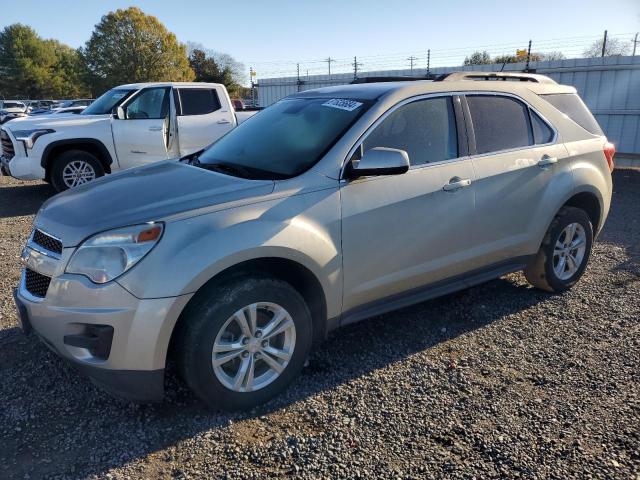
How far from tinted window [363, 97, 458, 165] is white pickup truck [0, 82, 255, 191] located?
615 centimetres

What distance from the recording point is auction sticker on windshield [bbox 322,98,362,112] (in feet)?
11.4

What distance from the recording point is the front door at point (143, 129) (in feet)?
28.7

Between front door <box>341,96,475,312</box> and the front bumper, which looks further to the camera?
front door <box>341,96,475,312</box>

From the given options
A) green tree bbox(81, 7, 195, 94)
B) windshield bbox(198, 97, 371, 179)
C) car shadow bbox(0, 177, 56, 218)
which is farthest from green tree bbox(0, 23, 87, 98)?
windshield bbox(198, 97, 371, 179)

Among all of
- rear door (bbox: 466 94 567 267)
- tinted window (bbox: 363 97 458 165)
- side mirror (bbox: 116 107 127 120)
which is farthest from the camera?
side mirror (bbox: 116 107 127 120)

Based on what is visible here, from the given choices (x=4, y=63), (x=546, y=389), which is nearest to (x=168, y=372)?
(x=546, y=389)

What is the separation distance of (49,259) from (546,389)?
118 inches

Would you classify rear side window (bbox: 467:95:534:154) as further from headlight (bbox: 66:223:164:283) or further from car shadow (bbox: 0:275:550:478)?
headlight (bbox: 66:223:164:283)

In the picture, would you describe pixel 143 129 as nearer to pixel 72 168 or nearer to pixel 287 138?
pixel 72 168

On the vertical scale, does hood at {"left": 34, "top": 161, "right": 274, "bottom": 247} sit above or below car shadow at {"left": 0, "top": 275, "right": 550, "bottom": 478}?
above

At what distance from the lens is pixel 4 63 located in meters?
63.5

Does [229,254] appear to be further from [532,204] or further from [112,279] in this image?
[532,204]

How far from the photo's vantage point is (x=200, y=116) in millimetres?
9227

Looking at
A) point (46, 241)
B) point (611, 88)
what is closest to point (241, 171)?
point (46, 241)
